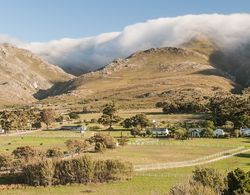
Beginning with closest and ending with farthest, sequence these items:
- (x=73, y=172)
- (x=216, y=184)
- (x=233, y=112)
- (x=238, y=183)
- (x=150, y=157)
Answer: (x=238, y=183) → (x=216, y=184) → (x=73, y=172) → (x=150, y=157) → (x=233, y=112)

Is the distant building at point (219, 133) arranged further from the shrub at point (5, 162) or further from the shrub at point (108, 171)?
the shrub at point (5, 162)

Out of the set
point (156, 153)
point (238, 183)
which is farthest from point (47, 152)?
point (238, 183)

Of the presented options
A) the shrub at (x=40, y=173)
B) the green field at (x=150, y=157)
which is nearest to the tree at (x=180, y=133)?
the green field at (x=150, y=157)

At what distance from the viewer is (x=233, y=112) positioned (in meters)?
154

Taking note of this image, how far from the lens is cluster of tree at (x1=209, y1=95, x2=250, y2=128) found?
146 meters

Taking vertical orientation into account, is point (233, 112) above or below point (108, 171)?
above

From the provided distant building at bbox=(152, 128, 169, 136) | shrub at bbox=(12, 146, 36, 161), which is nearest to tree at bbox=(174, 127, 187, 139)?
distant building at bbox=(152, 128, 169, 136)

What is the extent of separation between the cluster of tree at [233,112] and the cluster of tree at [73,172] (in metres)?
78.3

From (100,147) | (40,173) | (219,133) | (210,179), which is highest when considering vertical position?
(219,133)

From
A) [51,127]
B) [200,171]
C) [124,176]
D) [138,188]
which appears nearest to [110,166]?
[124,176]

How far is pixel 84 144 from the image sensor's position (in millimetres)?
106188

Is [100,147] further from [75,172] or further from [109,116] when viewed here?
[109,116]

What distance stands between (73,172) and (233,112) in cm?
9109

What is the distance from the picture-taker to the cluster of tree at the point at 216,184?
4666 cm
